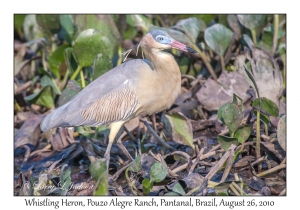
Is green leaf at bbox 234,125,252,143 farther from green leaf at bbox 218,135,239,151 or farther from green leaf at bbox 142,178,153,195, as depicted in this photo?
green leaf at bbox 142,178,153,195

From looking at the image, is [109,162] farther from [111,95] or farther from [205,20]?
[205,20]

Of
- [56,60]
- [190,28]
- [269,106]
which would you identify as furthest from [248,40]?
[56,60]

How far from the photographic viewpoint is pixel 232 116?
18.2ft

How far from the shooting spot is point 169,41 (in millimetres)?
5715

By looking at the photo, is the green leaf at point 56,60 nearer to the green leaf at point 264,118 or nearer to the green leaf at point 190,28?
the green leaf at point 190,28

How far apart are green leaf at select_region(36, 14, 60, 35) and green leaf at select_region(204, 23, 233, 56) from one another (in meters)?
2.25

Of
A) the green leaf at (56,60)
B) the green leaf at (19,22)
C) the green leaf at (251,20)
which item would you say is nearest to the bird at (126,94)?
the green leaf at (56,60)

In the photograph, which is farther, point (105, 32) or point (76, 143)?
point (105, 32)

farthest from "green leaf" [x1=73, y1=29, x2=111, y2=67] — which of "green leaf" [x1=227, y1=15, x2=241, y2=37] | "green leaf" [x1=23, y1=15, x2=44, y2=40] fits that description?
"green leaf" [x1=23, y1=15, x2=44, y2=40]

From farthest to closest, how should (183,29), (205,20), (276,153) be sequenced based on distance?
1. (205,20)
2. (183,29)
3. (276,153)

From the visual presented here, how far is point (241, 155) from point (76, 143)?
78.6 inches

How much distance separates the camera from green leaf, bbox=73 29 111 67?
6.86 metres

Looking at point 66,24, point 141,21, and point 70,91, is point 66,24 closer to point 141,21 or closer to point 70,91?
point 141,21
